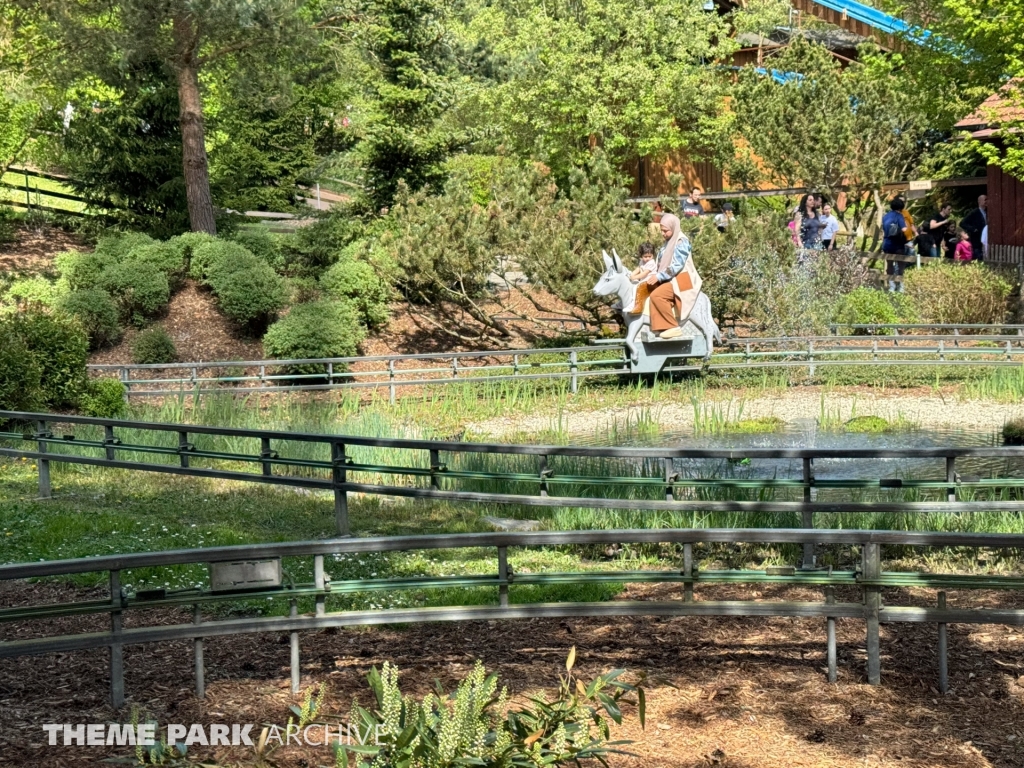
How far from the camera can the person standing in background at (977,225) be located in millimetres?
29891

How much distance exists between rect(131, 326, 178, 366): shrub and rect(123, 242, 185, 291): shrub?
2.08 meters

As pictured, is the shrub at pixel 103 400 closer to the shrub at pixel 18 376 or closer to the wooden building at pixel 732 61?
the shrub at pixel 18 376

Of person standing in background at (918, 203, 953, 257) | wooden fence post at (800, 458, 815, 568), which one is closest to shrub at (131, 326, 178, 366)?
person standing in background at (918, 203, 953, 257)

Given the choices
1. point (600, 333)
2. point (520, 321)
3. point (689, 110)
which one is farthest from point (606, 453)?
point (689, 110)

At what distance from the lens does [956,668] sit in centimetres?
721

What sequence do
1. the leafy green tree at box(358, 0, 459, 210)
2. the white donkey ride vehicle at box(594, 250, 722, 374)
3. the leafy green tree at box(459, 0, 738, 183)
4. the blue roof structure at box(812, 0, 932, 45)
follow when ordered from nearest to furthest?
the white donkey ride vehicle at box(594, 250, 722, 374), the leafy green tree at box(358, 0, 459, 210), the leafy green tree at box(459, 0, 738, 183), the blue roof structure at box(812, 0, 932, 45)

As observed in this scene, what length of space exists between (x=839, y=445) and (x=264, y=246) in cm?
1678

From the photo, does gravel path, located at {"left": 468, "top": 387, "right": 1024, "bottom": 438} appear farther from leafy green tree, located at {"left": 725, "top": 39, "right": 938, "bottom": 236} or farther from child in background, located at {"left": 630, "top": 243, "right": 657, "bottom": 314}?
leafy green tree, located at {"left": 725, "top": 39, "right": 938, "bottom": 236}

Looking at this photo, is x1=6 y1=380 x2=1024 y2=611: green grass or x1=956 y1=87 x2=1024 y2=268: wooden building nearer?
x1=6 y1=380 x2=1024 y2=611: green grass

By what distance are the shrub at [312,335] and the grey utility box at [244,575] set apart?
18.6 metres

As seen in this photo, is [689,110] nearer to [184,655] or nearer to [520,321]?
[520,321]

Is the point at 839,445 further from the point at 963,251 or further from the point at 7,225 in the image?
the point at 7,225

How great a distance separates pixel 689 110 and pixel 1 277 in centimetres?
1789

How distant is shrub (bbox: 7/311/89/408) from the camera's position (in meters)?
18.7
